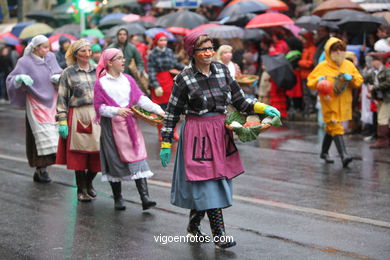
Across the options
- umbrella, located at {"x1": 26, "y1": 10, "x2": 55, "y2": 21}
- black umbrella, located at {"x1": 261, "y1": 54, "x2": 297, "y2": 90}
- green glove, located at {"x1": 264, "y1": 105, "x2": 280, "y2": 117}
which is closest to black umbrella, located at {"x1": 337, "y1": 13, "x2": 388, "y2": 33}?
black umbrella, located at {"x1": 261, "y1": 54, "x2": 297, "y2": 90}

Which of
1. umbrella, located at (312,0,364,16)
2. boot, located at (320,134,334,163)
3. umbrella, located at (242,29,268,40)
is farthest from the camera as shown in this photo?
umbrella, located at (242,29,268,40)

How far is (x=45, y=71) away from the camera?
1059cm

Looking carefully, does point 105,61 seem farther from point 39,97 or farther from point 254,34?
point 254,34

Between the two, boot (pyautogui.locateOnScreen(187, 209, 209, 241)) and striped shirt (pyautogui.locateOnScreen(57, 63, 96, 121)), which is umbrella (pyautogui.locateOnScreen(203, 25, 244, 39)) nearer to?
striped shirt (pyautogui.locateOnScreen(57, 63, 96, 121))

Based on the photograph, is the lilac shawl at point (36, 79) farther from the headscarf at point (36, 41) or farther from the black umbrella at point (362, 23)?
the black umbrella at point (362, 23)

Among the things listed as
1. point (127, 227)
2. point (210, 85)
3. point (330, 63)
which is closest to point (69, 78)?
point (127, 227)

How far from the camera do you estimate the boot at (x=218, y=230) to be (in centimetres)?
701

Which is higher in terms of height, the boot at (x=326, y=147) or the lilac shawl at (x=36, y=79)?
the lilac shawl at (x=36, y=79)

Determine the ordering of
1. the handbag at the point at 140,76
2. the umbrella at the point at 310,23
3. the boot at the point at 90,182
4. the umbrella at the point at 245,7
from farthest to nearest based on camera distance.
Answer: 1. the umbrella at the point at 245,7
2. the umbrella at the point at 310,23
3. the handbag at the point at 140,76
4. the boot at the point at 90,182

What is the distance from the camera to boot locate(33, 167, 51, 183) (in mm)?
10594

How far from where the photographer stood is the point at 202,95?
23.0 ft

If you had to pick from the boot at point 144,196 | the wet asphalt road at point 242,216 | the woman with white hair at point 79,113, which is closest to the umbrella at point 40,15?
the wet asphalt road at point 242,216

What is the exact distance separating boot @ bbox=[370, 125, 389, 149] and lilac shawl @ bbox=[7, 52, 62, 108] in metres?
5.71

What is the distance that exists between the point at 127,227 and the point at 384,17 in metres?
9.66
